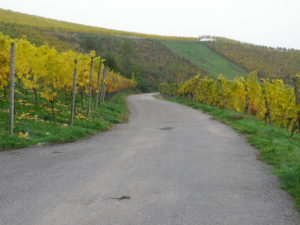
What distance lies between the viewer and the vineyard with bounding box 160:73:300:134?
53.1 feet

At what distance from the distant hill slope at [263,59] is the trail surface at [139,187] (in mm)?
77557

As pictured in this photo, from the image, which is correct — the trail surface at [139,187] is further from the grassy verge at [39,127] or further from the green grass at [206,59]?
the green grass at [206,59]

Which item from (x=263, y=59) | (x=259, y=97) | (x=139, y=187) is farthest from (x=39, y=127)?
(x=263, y=59)

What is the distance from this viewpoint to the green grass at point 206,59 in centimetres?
8106

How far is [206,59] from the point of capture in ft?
312

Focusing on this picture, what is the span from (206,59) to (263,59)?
22.4 meters

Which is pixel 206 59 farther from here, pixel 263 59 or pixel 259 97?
pixel 259 97

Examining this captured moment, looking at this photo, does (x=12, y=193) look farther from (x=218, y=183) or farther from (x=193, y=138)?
(x=193, y=138)

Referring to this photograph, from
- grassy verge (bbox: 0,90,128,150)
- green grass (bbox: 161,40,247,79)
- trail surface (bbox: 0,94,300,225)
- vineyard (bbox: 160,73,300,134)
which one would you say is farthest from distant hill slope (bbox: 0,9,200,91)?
trail surface (bbox: 0,94,300,225)

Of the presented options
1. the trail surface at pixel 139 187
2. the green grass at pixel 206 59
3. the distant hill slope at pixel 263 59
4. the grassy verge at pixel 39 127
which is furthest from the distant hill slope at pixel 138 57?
the trail surface at pixel 139 187

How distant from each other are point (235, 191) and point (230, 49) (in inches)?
4508

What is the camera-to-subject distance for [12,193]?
15.9 ft

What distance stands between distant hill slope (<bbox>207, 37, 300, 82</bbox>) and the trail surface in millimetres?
77557

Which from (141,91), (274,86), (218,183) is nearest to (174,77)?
(141,91)
